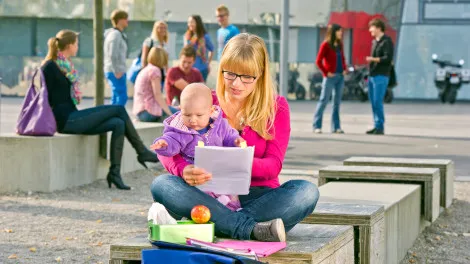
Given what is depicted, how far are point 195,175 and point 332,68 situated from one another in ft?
45.2

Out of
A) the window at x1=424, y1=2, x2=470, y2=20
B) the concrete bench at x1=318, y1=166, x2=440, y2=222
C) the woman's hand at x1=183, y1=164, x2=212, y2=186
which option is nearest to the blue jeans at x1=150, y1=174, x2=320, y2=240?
the woman's hand at x1=183, y1=164, x2=212, y2=186

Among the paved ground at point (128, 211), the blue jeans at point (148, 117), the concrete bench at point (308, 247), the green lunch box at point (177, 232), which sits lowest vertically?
the paved ground at point (128, 211)

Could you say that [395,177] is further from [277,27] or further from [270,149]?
[277,27]

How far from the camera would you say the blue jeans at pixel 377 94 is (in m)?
18.7

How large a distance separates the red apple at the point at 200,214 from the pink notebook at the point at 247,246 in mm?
120

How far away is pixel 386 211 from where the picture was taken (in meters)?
6.75

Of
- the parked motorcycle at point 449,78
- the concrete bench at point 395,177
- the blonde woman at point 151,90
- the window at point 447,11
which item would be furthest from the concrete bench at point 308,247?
the window at point 447,11

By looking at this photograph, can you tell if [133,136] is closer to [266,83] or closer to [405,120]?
[266,83]

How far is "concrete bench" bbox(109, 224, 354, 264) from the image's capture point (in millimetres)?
4773

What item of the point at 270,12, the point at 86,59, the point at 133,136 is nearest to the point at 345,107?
the point at 270,12

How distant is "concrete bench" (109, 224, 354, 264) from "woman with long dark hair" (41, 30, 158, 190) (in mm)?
5505

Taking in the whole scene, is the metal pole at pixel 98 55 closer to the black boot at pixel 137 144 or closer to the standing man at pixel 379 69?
the black boot at pixel 137 144

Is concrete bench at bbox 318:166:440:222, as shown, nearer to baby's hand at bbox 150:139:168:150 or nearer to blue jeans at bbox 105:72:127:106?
baby's hand at bbox 150:139:168:150

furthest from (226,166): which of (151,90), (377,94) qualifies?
(377,94)
